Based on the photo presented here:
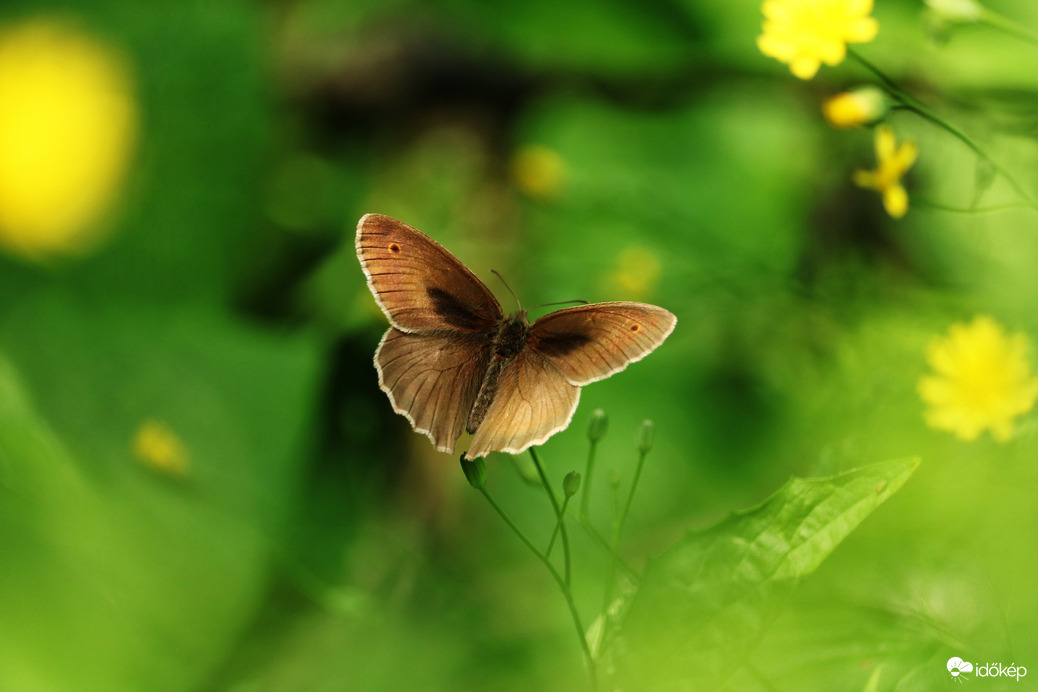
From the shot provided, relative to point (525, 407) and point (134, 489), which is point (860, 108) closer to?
point (525, 407)

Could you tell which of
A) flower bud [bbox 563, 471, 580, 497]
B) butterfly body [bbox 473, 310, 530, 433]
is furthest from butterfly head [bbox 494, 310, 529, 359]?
flower bud [bbox 563, 471, 580, 497]

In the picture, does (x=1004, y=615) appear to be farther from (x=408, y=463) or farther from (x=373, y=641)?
(x=408, y=463)

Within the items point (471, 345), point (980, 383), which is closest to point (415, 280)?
point (471, 345)

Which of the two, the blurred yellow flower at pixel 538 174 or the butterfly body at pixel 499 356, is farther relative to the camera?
the blurred yellow flower at pixel 538 174

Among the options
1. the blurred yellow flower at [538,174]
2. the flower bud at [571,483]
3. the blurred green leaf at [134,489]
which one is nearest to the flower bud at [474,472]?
the flower bud at [571,483]

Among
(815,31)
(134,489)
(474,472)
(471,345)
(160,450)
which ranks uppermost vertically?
(815,31)

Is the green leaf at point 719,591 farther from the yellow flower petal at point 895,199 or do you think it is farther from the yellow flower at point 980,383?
the yellow flower petal at point 895,199
